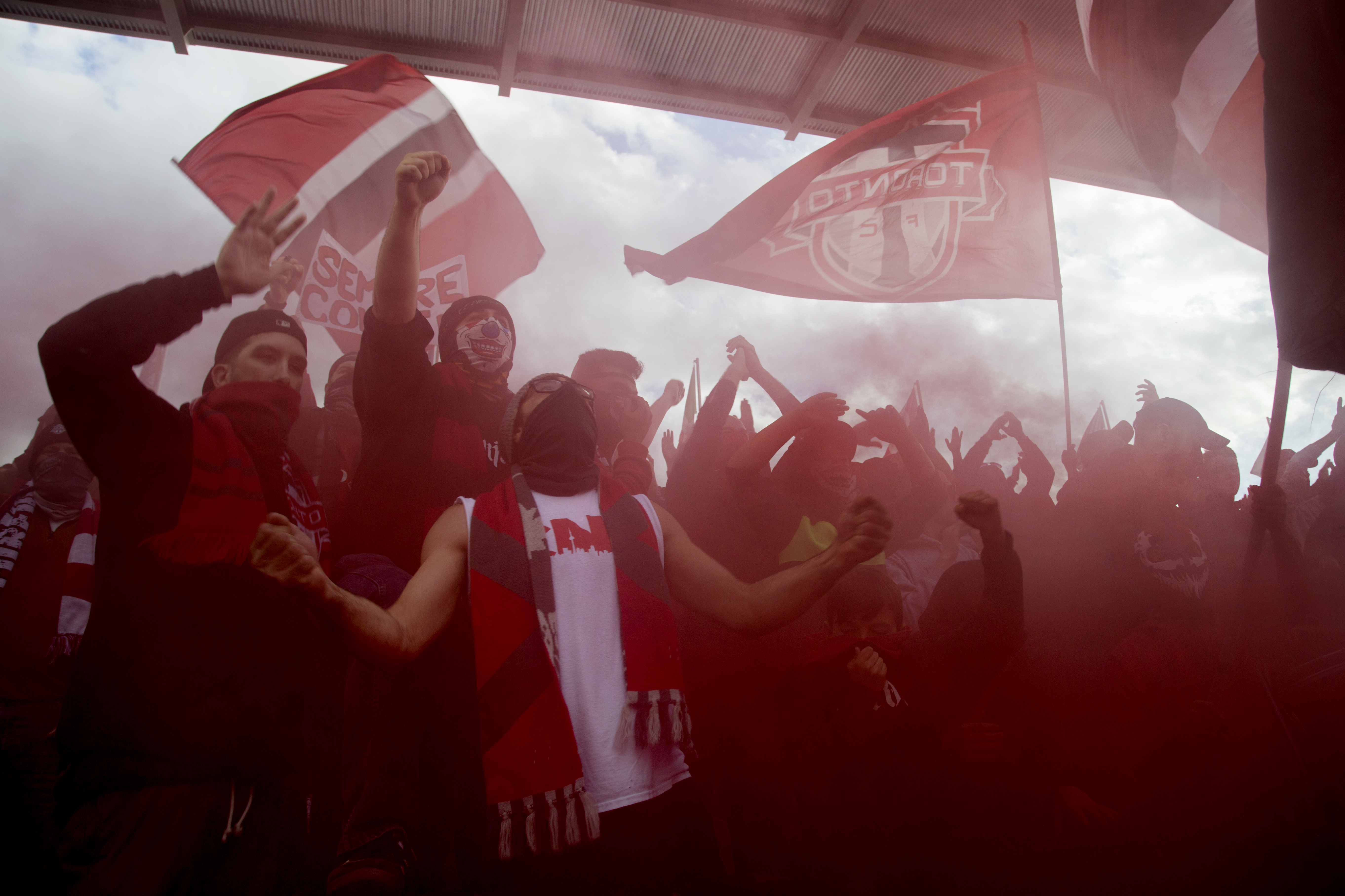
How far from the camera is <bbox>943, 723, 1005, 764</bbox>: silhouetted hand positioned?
243 centimetres

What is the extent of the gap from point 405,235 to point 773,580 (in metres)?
1.41

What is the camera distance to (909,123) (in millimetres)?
→ 4324

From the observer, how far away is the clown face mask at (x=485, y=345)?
2.67m

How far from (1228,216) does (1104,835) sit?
2370mm

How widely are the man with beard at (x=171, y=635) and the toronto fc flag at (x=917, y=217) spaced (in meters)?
2.94

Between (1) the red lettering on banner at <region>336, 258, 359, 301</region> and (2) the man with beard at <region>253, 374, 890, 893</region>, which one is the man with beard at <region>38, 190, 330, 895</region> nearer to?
(2) the man with beard at <region>253, 374, 890, 893</region>

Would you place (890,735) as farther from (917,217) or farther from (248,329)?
(917,217)

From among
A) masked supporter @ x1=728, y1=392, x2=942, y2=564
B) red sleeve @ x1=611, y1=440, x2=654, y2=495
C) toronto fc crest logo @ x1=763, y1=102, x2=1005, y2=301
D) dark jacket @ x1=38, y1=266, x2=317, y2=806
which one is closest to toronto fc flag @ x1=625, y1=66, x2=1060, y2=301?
A: toronto fc crest logo @ x1=763, y1=102, x2=1005, y2=301

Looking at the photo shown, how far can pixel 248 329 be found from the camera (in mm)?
2164

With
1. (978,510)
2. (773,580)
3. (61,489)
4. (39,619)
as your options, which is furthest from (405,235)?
(39,619)

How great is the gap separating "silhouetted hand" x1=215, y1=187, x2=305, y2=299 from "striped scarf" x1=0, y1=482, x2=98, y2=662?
3.87 ft

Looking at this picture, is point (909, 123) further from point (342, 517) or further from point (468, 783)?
point (468, 783)

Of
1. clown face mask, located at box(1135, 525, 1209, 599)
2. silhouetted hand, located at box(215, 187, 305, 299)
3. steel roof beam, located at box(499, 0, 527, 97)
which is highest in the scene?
steel roof beam, located at box(499, 0, 527, 97)

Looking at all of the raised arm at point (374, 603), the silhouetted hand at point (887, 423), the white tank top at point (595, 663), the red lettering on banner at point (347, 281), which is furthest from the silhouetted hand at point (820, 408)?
the red lettering on banner at point (347, 281)
